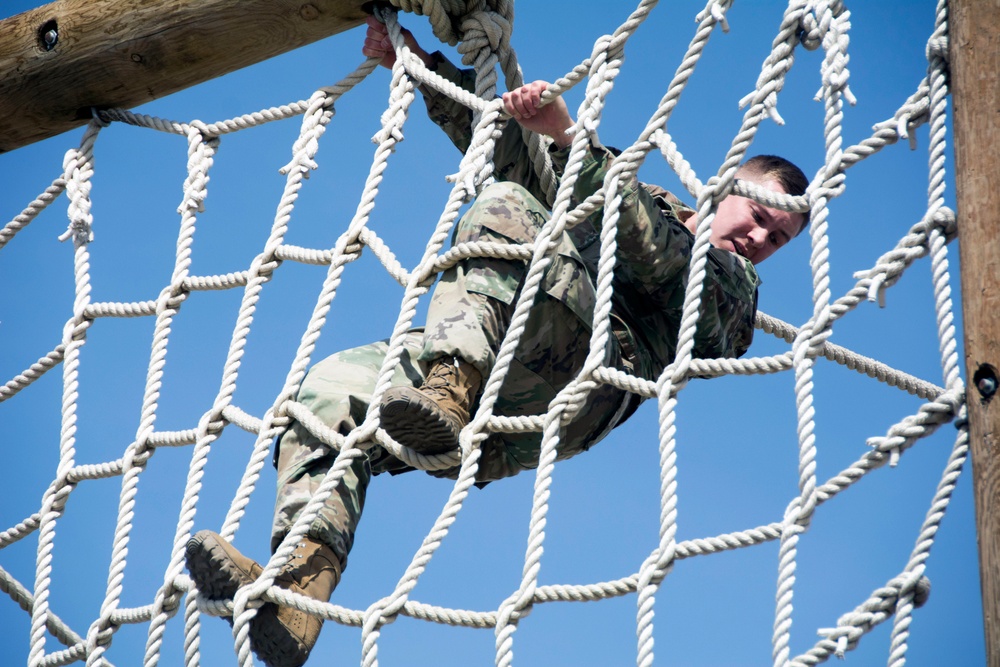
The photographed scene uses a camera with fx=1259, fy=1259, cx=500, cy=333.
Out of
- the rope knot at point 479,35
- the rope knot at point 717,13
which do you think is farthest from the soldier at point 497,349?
the rope knot at point 717,13

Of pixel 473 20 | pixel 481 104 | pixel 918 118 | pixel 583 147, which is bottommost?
pixel 918 118

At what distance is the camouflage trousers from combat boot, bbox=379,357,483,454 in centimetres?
3

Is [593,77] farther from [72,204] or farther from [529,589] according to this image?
[72,204]

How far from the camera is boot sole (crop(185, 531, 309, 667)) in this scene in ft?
6.68

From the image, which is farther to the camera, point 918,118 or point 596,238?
point 596,238

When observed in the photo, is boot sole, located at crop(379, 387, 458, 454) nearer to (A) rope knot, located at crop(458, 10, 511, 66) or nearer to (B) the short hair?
(A) rope knot, located at crop(458, 10, 511, 66)

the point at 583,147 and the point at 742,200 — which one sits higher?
the point at 742,200

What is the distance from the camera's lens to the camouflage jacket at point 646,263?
2.26 m

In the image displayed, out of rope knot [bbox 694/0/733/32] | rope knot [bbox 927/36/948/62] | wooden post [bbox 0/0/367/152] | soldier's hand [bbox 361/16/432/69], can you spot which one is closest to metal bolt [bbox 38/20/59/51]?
wooden post [bbox 0/0/367/152]

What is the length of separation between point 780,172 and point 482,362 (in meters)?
1.11

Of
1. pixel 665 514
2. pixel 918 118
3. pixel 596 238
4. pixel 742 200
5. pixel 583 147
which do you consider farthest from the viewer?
pixel 742 200

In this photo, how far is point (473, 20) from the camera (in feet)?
8.36

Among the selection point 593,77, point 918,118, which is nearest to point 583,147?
point 593,77

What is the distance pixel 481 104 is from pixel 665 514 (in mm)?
957
